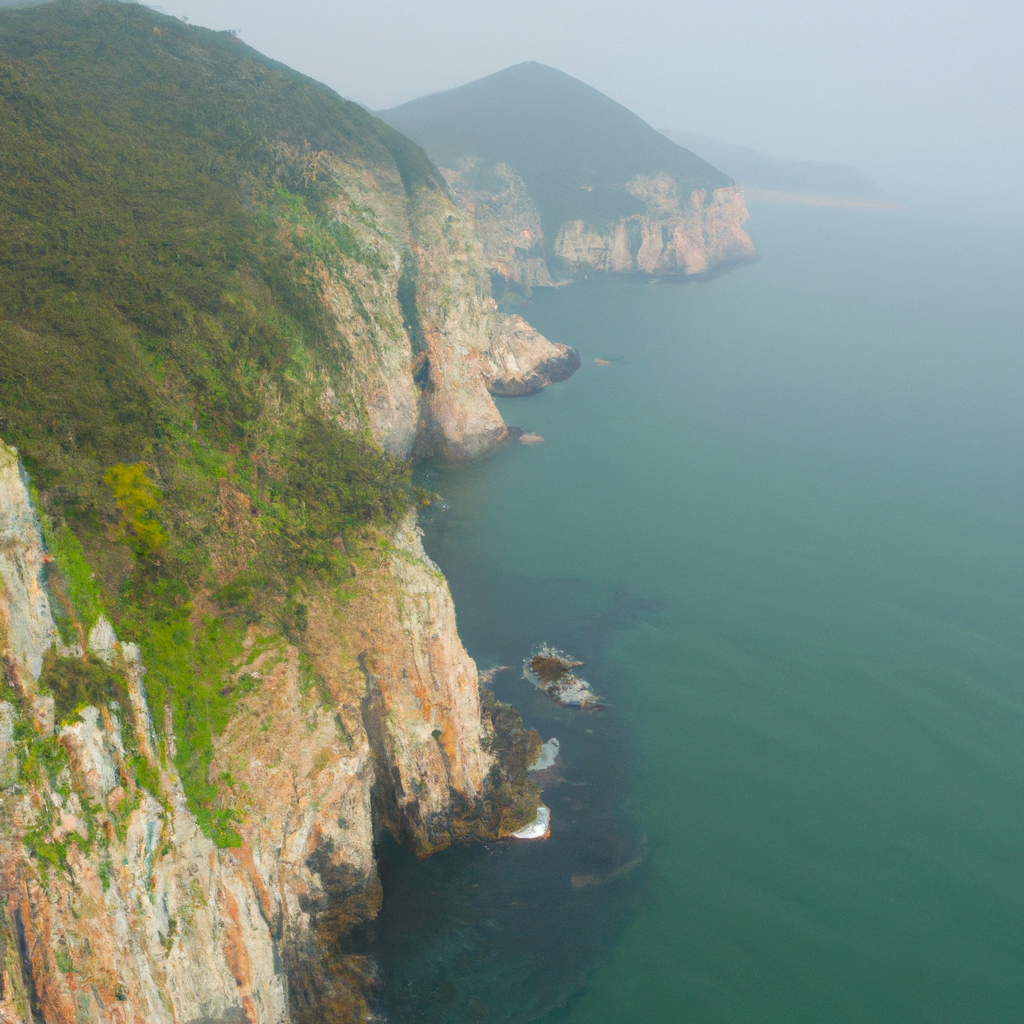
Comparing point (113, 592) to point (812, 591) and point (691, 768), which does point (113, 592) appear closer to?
point (691, 768)

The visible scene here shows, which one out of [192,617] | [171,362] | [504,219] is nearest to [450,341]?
[171,362]

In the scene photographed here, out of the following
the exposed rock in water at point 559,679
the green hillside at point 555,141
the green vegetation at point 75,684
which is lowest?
the exposed rock in water at point 559,679

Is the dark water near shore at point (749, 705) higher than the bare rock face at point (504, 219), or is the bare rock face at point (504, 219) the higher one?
the bare rock face at point (504, 219)

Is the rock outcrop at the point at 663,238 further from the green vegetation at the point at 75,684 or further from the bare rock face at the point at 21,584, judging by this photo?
the green vegetation at the point at 75,684

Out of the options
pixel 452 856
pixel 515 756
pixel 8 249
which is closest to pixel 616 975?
pixel 452 856

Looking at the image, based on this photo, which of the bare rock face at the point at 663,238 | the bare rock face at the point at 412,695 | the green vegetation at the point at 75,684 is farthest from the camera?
the bare rock face at the point at 663,238

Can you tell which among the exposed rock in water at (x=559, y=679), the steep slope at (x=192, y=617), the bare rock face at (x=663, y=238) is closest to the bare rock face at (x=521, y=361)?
the steep slope at (x=192, y=617)
